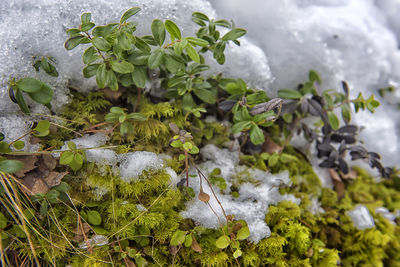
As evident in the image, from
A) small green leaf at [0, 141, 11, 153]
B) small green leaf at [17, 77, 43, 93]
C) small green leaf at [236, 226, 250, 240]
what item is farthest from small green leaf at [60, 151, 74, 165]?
small green leaf at [236, 226, 250, 240]

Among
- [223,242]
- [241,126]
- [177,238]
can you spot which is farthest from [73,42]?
[223,242]

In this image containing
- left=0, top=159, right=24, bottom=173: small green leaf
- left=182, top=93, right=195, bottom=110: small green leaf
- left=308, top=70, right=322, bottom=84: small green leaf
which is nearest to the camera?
left=0, top=159, right=24, bottom=173: small green leaf

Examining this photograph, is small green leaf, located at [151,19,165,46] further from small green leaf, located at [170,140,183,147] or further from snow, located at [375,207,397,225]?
snow, located at [375,207,397,225]

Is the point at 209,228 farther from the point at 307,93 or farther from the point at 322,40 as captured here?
the point at 322,40

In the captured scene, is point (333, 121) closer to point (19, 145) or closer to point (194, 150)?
point (194, 150)

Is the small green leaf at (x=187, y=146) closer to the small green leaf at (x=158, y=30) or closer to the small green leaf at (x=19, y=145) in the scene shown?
the small green leaf at (x=158, y=30)
